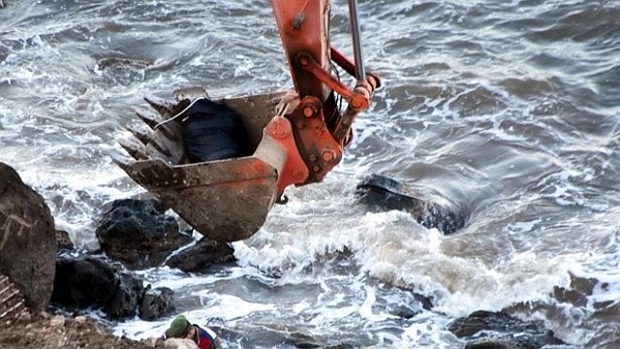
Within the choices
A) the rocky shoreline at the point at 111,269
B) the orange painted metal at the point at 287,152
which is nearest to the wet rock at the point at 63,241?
the rocky shoreline at the point at 111,269

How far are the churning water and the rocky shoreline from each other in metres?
0.19

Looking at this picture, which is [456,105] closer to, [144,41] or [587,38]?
[587,38]

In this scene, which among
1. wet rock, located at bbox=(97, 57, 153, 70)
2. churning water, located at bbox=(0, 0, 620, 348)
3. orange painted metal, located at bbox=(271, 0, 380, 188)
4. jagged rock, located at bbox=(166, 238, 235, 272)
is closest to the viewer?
orange painted metal, located at bbox=(271, 0, 380, 188)

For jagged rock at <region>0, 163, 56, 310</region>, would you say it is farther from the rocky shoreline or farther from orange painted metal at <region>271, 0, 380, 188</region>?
orange painted metal at <region>271, 0, 380, 188</region>

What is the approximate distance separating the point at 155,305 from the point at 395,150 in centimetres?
462

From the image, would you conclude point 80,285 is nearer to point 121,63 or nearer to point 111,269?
point 111,269

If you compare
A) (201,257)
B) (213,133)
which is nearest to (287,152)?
(213,133)

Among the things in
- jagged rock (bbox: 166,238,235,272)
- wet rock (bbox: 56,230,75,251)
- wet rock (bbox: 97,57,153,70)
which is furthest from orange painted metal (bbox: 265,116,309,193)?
wet rock (bbox: 97,57,153,70)

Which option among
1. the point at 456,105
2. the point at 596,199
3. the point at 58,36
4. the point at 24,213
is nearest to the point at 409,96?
the point at 456,105

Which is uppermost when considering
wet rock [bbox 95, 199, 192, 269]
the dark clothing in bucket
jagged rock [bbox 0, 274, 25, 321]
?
the dark clothing in bucket

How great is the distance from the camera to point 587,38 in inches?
627

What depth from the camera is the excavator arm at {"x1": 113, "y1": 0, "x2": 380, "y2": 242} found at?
669cm

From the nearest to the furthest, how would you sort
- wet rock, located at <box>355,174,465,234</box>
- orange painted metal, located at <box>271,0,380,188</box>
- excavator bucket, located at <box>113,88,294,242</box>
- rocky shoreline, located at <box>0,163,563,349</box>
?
excavator bucket, located at <box>113,88,294,242</box> → orange painted metal, located at <box>271,0,380,188</box> → rocky shoreline, located at <box>0,163,563,349</box> → wet rock, located at <box>355,174,465,234</box>

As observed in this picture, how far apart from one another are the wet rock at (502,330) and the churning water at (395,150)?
0.13 meters
